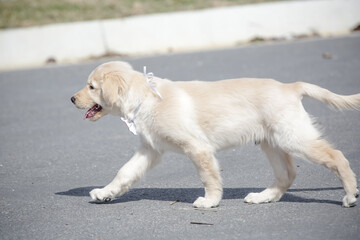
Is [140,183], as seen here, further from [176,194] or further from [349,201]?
[349,201]

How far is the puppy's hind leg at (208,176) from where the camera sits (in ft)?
17.3

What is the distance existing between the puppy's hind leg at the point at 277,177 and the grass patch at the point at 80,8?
12.0 m

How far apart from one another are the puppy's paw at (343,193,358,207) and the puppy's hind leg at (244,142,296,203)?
608 millimetres

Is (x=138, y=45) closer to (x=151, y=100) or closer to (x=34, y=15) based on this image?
(x=34, y=15)

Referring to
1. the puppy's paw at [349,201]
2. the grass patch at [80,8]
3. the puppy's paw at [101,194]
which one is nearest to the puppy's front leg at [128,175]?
the puppy's paw at [101,194]

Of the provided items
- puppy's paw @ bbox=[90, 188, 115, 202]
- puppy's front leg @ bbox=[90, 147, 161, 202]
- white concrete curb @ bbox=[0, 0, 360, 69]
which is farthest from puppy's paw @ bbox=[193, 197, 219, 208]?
white concrete curb @ bbox=[0, 0, 360, 69]

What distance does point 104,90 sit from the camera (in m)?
5.51

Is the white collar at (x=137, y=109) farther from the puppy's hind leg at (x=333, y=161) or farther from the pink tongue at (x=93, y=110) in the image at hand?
the puppy's hind leg at (x=333, y=161)

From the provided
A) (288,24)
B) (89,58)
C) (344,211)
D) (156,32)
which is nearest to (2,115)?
(89,58)

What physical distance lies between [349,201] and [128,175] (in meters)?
1.92

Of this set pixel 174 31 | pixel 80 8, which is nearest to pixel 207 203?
pixel 174 31

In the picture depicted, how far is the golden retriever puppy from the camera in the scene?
508 centimetres

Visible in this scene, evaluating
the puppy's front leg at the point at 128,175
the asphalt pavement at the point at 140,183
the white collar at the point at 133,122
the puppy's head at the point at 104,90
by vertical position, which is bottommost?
the asphalt pavement at the point at 140,183

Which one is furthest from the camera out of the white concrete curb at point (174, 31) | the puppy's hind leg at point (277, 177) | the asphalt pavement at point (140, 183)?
the white concrete curb at point (174, 31)
